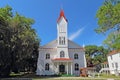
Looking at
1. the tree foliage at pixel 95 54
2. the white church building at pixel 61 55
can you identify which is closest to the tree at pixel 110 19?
the white church building at pixel 61 55

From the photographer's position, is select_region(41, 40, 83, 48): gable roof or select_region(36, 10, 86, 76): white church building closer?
select_region(36, 10, 86, 76): white church building

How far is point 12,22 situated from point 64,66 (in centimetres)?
1412

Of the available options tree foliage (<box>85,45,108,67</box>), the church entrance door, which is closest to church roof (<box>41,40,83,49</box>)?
the church entrance door

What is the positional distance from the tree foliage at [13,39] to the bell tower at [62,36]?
5861mm

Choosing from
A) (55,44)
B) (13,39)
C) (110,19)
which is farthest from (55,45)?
(110,19)

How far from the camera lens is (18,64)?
43406 millimetres

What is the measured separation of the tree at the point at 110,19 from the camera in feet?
63.9

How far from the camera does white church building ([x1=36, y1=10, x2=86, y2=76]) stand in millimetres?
44938

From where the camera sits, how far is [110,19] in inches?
784

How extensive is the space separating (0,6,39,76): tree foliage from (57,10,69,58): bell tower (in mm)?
5861

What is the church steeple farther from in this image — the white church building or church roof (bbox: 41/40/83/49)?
church roof (bbox: 41/40/83/49)

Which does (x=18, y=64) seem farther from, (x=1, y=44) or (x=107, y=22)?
(x=107, y=22)

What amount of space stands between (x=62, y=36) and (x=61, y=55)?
416cm

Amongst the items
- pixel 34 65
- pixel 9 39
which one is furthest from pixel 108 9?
pixel 34 65
